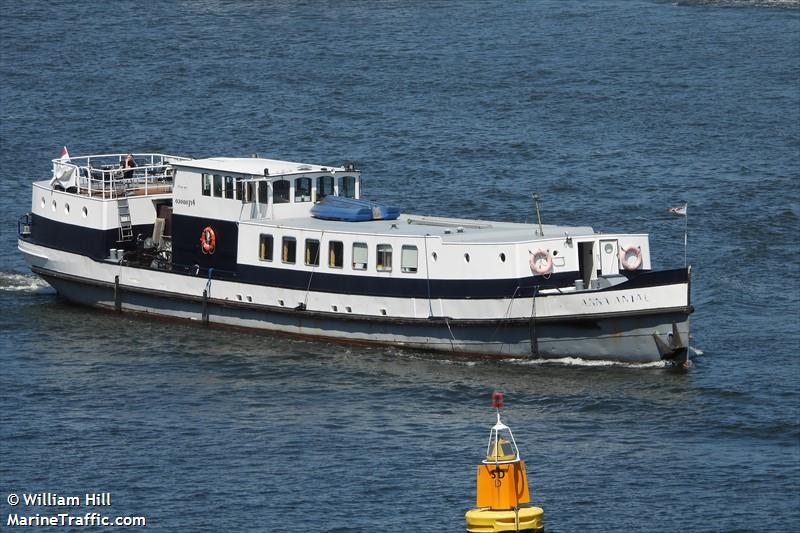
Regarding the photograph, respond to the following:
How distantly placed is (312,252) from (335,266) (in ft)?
3.28

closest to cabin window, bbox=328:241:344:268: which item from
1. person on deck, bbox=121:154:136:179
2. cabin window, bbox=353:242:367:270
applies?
cabin window, bbox=353:242:367:270

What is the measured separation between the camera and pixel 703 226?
224 ft

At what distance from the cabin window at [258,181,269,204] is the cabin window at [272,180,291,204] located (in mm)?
221

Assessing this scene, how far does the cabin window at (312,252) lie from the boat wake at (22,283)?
40.8ft

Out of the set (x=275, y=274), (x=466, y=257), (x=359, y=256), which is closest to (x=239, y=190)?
(x=275, y=274)

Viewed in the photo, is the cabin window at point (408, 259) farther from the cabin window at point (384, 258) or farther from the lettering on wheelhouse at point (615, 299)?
the lettering on wheelhouse at point (615, 299)

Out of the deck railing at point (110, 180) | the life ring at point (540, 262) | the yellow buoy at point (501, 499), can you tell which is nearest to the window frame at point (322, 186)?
the deck railing at point (110, 180)

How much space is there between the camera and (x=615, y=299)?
51.6 m

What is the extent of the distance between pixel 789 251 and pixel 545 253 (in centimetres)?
1528

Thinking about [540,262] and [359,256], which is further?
[359,256]

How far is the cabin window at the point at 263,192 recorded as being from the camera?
189 ft

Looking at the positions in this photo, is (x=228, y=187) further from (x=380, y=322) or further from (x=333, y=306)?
(x=380, y=322)

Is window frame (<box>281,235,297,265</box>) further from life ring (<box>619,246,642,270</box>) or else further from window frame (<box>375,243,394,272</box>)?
life ring (<box>619,246,642,270</box>)

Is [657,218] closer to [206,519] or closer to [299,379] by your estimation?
[299,379]
